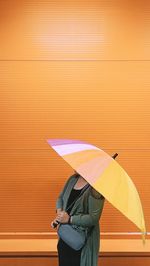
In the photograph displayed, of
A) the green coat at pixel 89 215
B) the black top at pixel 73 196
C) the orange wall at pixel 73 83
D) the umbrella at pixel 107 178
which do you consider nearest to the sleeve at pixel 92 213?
the green coat at pixel 89 215

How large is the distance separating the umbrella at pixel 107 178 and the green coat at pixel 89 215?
31 centimetres

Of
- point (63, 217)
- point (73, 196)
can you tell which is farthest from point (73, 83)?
point (63, 217)

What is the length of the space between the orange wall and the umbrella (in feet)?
3.64

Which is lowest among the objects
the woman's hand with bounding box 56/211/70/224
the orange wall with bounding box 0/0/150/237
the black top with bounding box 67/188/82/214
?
the woman's hand with bounding box 56/211/70/224

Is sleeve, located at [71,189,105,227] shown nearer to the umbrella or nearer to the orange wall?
the umbrella

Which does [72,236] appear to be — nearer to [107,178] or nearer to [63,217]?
[63,217]

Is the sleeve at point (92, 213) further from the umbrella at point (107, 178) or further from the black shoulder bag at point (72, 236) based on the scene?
the umbrella at point (107, 178)

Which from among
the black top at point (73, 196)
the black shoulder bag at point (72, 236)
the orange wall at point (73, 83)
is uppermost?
the orange wall at point (73, 83)

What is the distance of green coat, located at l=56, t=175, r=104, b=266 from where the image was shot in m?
2.70

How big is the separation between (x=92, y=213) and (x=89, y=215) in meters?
0.03

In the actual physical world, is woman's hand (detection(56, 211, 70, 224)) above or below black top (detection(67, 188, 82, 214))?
below

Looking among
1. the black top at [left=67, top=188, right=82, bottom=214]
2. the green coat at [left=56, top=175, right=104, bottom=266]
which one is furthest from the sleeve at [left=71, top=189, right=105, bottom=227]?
the black top at [left=67, top=188, right=82, bottom=214]

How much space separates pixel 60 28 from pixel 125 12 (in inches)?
25.0

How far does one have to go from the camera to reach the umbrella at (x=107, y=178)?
2.12m
